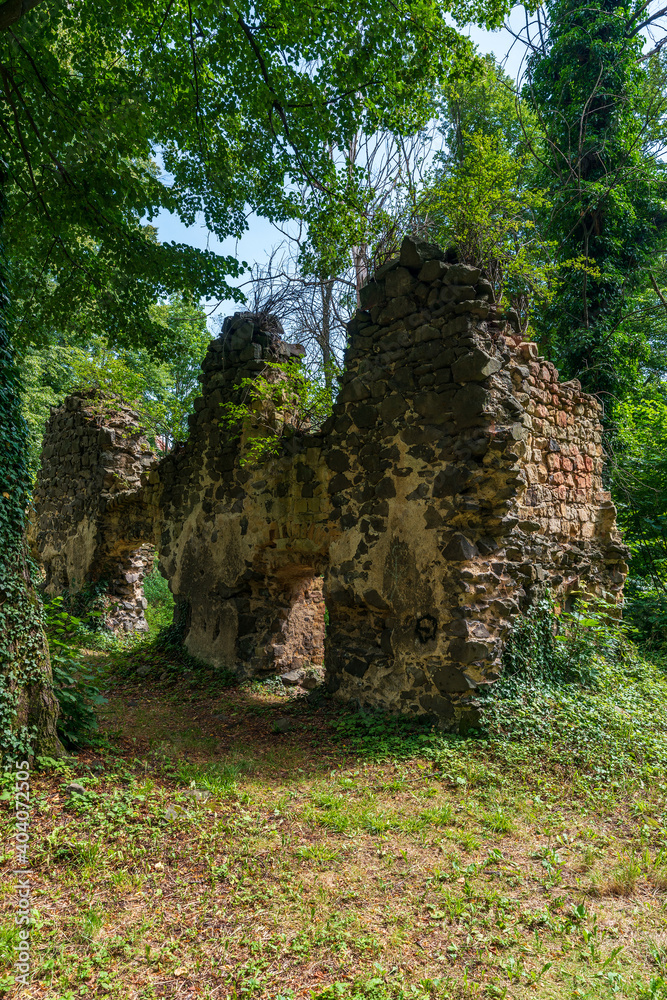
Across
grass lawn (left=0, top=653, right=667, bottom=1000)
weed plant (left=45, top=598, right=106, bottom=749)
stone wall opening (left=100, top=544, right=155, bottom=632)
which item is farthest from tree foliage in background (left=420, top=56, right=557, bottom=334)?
stone wall opening (left=100, top=544, right=155, bottom=632)

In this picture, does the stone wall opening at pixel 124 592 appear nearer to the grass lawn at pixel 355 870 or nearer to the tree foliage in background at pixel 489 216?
the grass lawn at pixel 355 870

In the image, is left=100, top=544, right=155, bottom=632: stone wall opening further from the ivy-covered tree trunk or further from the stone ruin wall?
the ivy-covered tree trunk

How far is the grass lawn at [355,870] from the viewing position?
87.1 inches

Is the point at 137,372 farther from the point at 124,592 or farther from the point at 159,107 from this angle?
the point at 159,107

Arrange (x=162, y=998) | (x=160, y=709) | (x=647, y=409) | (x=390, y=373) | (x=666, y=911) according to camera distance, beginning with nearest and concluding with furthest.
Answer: (x=162, y=998)
(x=666, y=911)
(x=390, y=373)
(x=160, y=709)
(x=647, y=409)

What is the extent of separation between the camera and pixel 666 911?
2572mm

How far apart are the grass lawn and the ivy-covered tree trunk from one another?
0.88ft

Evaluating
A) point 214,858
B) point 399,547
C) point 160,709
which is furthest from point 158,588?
point 214,858

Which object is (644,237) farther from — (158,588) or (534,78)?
(158,588)

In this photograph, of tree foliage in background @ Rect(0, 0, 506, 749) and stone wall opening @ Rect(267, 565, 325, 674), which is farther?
stone wall opening @ Rect(267, 565, 325, 674)

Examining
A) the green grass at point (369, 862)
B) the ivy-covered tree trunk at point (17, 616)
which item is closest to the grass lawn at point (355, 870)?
the green grass at point (369, 862)

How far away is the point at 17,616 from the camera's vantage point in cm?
351

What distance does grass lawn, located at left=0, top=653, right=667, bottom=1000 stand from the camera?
2.21 metres

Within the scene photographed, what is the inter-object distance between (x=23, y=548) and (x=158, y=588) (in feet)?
42.7
